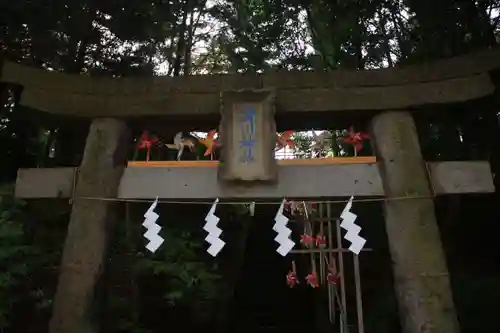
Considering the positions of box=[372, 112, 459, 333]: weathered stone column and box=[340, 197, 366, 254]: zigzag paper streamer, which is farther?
box=[340, 197, 366, 254]: zigzag paper streamer

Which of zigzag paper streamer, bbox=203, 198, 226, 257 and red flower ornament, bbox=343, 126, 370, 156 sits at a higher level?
red flower ornament, bbox=343, 126, 370, 156

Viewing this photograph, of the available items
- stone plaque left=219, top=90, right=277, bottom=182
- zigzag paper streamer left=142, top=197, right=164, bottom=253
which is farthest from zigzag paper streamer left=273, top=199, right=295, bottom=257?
zigzag paper streamer left=142, top=197, right=164, bottom=253

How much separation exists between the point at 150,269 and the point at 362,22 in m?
3.83

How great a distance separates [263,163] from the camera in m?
3.82

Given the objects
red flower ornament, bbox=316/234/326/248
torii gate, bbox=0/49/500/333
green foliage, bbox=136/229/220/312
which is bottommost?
green foliage, bbox=136/229/220/312

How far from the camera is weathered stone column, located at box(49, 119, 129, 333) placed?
362 centimetres

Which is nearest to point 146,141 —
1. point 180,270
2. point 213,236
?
point 213,236

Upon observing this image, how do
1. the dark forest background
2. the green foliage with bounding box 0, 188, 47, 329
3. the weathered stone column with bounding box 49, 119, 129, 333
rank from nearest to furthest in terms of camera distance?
the weathered stone column with bounding box 49, 119, 129, 333 < the green foliage with bounding box 0, 188, 47, 329 < the dark forest background

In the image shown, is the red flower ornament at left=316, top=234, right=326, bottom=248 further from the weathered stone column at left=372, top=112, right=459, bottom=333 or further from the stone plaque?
the stone plaque

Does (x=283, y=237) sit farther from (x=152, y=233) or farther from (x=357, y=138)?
(x=357, y=138)

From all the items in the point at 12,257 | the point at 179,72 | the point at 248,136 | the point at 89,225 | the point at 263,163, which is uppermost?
the point at 179,72

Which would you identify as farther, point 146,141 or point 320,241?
point 320,241

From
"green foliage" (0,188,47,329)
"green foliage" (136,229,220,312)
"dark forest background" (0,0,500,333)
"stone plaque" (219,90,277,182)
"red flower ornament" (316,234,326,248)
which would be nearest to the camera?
"stone plaque" (219,90,277,182)

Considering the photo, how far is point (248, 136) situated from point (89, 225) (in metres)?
1.33
